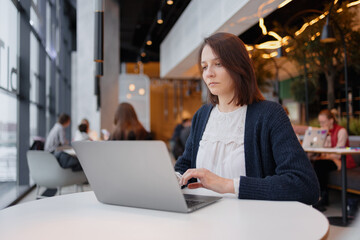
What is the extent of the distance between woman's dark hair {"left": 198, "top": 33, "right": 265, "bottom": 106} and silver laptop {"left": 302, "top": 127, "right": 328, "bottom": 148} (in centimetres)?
346

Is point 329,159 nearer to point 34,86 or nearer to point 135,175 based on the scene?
point 135,175

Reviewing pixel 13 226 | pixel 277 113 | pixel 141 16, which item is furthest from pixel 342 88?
pixel 13 226

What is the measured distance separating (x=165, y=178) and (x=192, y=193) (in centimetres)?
35

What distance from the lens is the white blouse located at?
4.82 feet

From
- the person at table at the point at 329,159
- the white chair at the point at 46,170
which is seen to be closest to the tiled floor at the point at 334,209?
the person at table at the point at 329,159

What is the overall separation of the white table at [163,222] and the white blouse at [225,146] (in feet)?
1.07

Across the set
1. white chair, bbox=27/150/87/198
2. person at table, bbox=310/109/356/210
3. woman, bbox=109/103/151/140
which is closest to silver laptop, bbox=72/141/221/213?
woman, bbox=109/103/151/140

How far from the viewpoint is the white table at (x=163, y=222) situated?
2.72 feet

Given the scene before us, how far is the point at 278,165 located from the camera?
4.29ft

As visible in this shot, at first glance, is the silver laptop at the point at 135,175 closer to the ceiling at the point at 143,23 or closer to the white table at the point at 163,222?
the white table at the point at 163,222

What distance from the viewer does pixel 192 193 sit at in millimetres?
1279

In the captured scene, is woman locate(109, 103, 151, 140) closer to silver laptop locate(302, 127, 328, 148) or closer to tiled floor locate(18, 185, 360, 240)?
tiled floor locate(18, 185, 360, 240)

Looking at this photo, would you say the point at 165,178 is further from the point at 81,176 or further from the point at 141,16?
the point at 141,16

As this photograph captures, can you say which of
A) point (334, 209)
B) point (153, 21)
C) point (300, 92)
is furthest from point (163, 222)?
point (300, 92)
